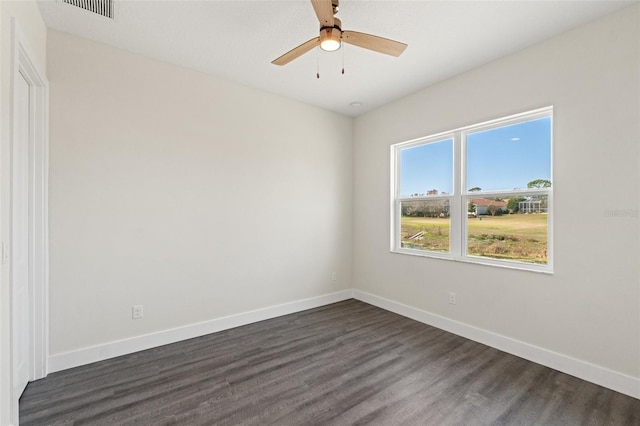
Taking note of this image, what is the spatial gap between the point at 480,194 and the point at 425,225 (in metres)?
0.78

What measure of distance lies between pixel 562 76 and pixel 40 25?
4.23 meters

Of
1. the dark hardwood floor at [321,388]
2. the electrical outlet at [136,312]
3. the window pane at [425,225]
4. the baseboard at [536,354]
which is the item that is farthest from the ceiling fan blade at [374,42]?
the electrical outlet at [136,312]

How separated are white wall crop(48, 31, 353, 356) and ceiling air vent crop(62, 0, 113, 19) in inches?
19.2

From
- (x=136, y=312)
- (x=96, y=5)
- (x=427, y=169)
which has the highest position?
(x=96, y=5)

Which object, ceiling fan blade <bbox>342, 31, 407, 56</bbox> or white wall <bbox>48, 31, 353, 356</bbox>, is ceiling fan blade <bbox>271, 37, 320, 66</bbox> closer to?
ceiling fan blade <bbox>342, 31, 407, 56</bbox>

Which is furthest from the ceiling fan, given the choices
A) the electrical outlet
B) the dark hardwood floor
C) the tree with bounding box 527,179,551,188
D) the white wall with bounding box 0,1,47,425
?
the electrical outlet

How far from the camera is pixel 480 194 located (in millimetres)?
3152

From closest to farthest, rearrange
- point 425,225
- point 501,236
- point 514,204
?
point 514,204, point 501,236, point 425,225

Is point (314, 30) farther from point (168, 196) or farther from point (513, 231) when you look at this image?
point (513, 231)

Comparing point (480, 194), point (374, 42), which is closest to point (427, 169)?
point (480, 194)

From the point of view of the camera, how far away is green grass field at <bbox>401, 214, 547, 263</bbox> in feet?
8.92

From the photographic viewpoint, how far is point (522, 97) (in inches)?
107

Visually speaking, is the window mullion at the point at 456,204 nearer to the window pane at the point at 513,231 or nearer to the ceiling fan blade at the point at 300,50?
the window pane at the point at 513,231

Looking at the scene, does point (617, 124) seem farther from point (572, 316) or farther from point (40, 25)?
point (40, 25)
